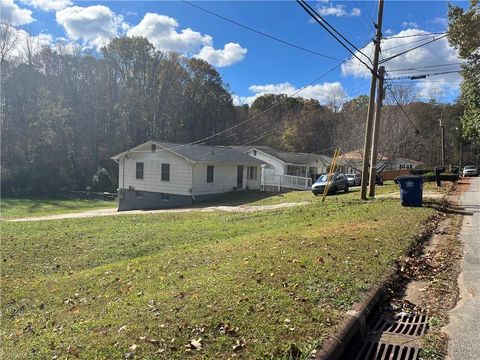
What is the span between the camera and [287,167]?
148ft

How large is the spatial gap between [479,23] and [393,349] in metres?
22.7

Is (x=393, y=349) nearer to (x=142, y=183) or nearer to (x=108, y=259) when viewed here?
(x=108, y=259)

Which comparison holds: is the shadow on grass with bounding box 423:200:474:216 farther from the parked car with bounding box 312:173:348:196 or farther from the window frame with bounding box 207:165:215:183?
the window frame with bounding box 207:165:215:183

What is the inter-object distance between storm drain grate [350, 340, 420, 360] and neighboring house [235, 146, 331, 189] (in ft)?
104

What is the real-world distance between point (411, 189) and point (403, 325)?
1133 centimetres

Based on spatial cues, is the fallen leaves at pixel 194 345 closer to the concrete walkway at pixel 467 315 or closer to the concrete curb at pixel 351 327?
the concrete curb at pixel 351 327

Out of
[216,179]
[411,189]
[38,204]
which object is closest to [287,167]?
[216,179]

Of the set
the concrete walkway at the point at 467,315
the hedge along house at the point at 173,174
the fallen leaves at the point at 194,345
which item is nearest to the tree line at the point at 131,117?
the hedge along house at the point at 173,174

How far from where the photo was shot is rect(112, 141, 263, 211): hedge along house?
96.5 feet

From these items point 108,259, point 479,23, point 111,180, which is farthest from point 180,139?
point 108,259

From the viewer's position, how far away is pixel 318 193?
2722cm

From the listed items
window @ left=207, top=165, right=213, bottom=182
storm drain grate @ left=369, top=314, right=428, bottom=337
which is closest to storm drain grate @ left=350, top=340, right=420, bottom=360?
storm drain grate @ left=369, top=314, right=428, bottom=337

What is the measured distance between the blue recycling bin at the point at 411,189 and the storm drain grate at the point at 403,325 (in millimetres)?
10891

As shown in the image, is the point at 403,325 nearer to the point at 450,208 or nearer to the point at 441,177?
the point at 450,208
